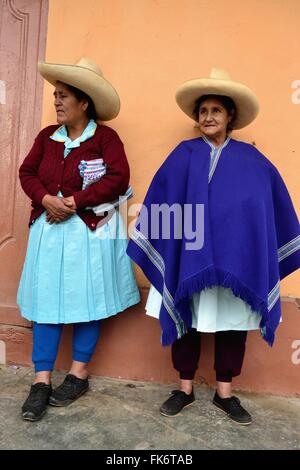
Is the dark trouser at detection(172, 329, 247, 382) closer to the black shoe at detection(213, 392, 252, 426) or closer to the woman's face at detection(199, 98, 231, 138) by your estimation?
the black shoe at detection(213, 392, 252, 426)

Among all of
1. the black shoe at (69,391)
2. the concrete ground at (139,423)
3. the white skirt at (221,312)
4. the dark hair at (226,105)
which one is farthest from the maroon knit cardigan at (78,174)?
the concrete ground at (139,423)

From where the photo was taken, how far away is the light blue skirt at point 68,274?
2.52 meters

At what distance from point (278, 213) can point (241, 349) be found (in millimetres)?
780

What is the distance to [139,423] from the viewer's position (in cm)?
A: 240

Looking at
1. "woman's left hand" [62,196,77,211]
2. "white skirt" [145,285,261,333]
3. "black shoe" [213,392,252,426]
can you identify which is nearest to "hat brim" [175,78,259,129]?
"woman's left hand" [62,196,77,211]

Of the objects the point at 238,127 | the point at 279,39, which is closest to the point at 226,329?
the point at 238,127

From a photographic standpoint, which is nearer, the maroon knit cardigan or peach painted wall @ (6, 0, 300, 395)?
the maroon knit cardigan

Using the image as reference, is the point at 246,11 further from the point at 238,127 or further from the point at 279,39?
the point at 238,127

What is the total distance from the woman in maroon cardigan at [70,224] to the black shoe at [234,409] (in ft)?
2.58

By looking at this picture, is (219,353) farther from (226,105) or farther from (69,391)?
(226,105)

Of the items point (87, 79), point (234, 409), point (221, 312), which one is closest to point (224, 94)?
point (87, 79)

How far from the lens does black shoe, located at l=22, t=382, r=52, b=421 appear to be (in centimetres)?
235

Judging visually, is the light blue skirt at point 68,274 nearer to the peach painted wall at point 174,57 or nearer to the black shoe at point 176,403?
the peach painted wall at point 174,57

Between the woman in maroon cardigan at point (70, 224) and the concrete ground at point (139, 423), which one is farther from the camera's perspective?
the woman in maroon cardigan at point (70, 224)
